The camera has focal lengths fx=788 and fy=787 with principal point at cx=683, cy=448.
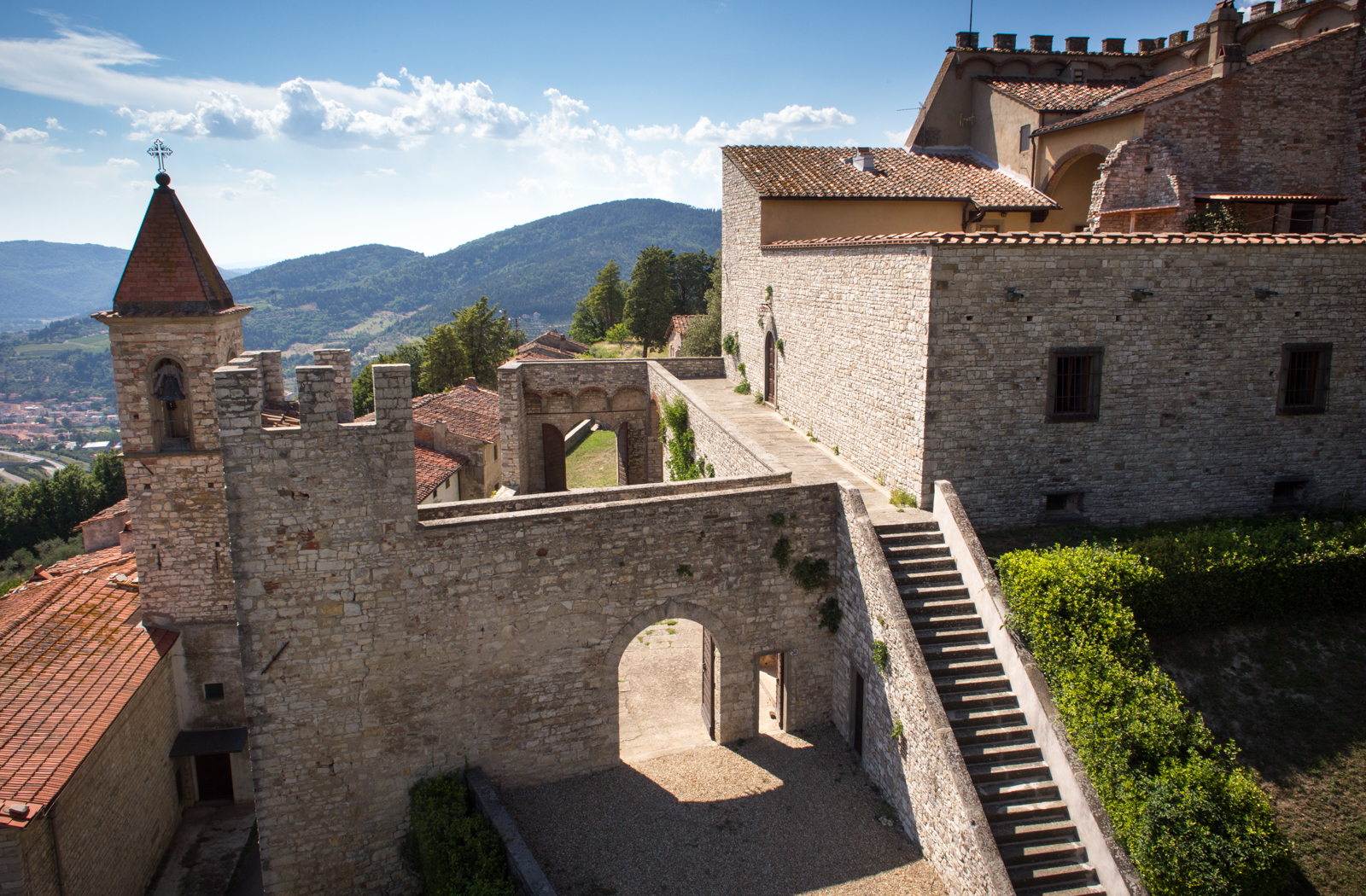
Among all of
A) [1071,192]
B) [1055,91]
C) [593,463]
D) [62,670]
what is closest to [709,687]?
[62,670]

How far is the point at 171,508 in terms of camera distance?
15.3 m

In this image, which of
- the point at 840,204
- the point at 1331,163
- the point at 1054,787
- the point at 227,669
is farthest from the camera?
the point at 840,204

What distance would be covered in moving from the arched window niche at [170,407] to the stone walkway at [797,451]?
11.7 meters

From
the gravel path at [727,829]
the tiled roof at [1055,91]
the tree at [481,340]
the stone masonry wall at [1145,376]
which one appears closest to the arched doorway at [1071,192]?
the tiled roof at [1055,91]

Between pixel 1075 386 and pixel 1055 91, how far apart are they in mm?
14196

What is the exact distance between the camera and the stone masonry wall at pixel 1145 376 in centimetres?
1271

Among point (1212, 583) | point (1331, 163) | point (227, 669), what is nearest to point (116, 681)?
point (227, 669)

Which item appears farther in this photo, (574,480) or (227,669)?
(574,480)

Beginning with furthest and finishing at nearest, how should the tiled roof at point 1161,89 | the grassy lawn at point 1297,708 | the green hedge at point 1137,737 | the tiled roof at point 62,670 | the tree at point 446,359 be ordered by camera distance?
the tree at point 446,359, the tiled roof at point 1161,89, the tiled roof at point 62,670, the grassy lawn at point 1297,708, the green hedge at point 1137,737

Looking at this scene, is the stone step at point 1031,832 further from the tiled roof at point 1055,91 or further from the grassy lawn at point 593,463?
the grassy lawn at point 593,463

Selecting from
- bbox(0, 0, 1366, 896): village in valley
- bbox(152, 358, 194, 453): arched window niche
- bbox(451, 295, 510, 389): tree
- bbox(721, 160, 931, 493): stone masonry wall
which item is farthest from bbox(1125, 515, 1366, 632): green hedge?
bbox(451, 295, 510, 389): tree

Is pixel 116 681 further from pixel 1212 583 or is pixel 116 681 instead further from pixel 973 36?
pixel 973 36

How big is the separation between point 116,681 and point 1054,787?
1484cm

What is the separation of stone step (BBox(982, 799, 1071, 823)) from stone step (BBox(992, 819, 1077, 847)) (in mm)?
52
